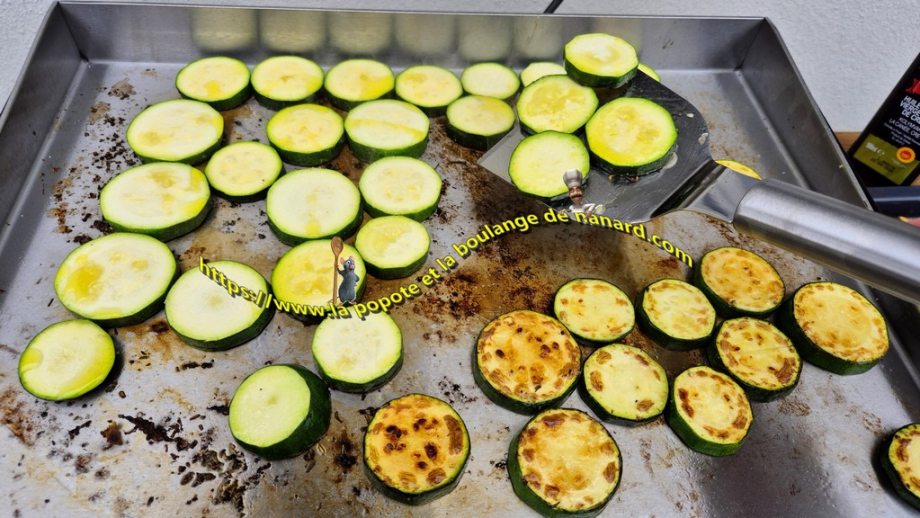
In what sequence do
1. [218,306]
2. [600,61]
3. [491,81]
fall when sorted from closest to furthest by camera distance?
1. [218,306]
2. [600,61]
3. [491,81]

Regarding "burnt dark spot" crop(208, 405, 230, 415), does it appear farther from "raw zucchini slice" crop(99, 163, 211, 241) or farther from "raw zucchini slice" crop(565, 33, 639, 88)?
"raw zucchini slice" crop(565, 33, 639, 88)

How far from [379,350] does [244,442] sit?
685 millimetres

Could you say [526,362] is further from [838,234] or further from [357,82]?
[357,82]

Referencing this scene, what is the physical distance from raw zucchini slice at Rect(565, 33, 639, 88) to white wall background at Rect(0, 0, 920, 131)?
108 centimetres

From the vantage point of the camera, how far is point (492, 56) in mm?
4195

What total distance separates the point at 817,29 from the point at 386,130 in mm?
3786

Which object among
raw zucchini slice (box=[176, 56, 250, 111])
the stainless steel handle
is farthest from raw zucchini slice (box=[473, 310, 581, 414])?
raw zucchini slice (box=[176, 56, 250, 111])

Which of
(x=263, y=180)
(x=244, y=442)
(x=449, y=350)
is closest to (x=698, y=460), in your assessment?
(x=449, y=350)

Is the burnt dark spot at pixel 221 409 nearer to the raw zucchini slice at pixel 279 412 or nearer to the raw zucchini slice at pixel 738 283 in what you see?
the raw zucchini slice at pixel 279 412

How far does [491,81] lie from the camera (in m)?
4.04

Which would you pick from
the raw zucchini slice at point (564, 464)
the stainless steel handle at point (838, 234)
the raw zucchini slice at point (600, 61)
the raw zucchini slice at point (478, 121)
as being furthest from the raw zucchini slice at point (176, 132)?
the stainless steel handle at point (838, 234)

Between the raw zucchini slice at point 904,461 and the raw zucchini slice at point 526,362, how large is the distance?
144 centimetres

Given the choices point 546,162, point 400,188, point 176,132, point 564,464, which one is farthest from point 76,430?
point 546,162

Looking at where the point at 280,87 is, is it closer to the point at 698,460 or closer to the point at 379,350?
the point at 379,350
